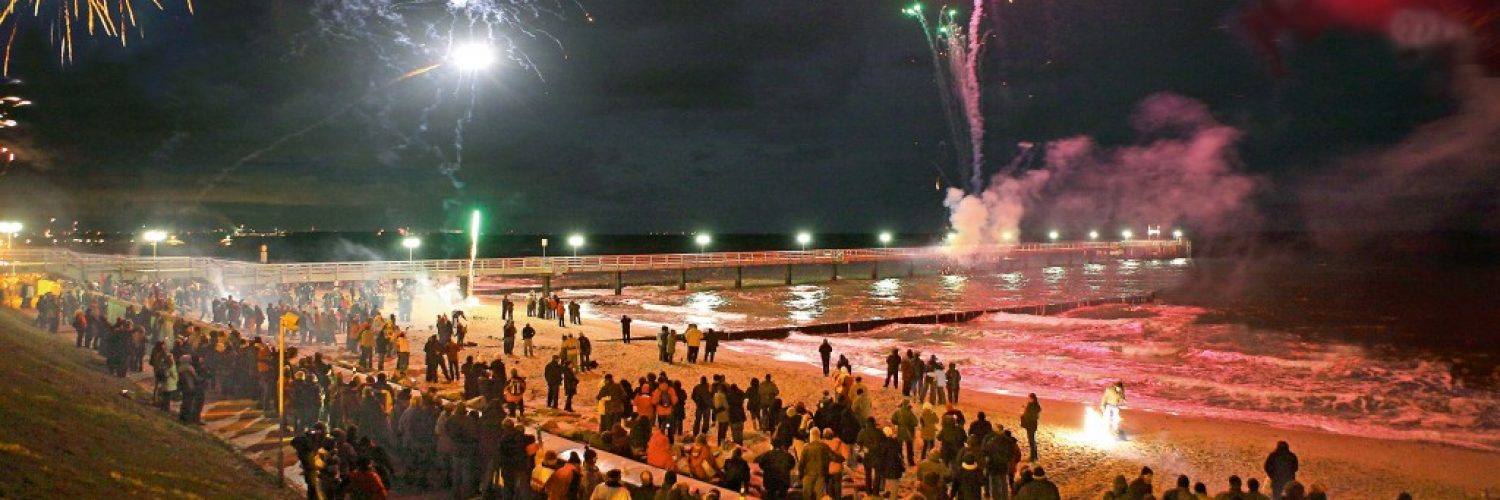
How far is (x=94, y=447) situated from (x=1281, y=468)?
12983 mm

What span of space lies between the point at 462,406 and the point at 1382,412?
20.0m

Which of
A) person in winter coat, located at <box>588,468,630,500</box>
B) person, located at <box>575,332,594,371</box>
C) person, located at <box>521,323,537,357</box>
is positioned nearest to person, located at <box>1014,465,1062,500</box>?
person in winter coat, located at <box>588,468,630,500</box>

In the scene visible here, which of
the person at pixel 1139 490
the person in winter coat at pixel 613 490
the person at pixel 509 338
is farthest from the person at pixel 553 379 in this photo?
the person at pixel 1139 490

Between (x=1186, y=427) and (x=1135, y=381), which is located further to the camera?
(x=1135, y=381)

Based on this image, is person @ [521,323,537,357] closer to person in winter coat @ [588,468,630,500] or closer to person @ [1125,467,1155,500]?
person in winter coat @ [588,468,630,500]

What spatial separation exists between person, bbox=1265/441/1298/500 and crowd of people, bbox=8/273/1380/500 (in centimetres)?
2

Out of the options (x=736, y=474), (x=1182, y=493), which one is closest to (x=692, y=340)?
(x=736, y=474)

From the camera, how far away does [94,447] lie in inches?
344

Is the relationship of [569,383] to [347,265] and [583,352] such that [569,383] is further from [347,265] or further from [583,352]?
[347,265]

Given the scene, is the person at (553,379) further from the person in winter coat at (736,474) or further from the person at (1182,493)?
the person at (1182,493)

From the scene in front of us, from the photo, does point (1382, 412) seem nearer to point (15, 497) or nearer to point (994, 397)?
point (994, 397)

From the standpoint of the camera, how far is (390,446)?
11445 mm

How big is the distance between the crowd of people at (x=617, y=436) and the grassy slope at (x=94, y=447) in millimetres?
975

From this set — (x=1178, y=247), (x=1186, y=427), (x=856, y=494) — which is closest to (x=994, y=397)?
(x=1186, y=427)
